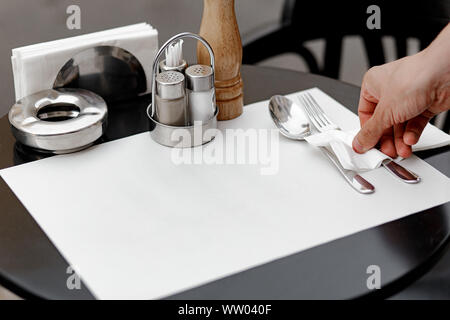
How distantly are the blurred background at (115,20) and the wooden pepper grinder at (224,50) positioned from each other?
123 centimetres

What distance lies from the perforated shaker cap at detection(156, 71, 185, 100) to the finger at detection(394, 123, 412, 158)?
337mm

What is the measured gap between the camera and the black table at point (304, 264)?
631mm

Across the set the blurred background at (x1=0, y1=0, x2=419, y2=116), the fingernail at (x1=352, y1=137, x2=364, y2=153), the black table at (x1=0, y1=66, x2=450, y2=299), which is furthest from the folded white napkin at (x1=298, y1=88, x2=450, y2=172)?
the blurred background at (x1=0, y1=0, x2=419, y2=116)

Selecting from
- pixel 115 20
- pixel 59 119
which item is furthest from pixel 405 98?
pixel 115 20

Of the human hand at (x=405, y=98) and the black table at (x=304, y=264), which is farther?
the human hand at (x=405, y=98)

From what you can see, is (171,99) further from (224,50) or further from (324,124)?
(324,124)

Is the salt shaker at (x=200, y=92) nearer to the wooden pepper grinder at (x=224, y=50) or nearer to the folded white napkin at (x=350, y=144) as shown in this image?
the wooden pepper grinder at (x=224, y=50)

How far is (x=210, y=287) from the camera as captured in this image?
63 cm

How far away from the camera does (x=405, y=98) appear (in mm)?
825

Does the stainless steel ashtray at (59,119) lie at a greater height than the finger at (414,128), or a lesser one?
lesser

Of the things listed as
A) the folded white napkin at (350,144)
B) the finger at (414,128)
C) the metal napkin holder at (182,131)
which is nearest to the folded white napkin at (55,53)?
the metal napkin holder at (182,131)
